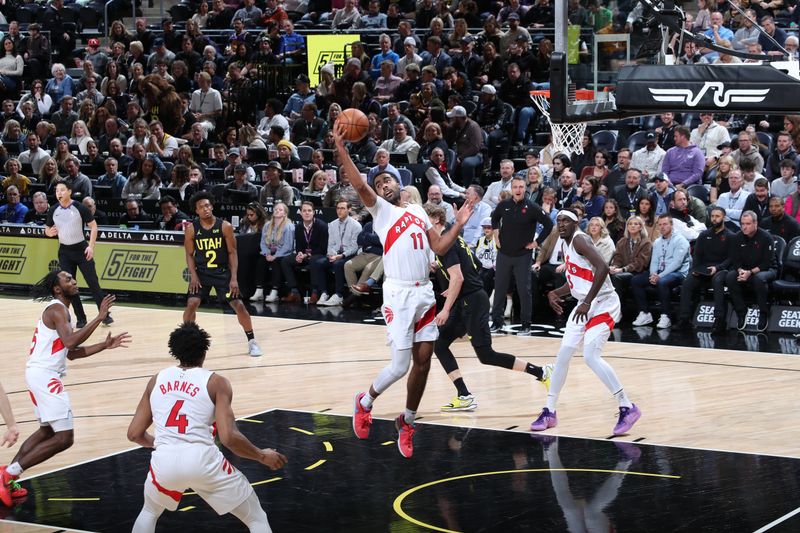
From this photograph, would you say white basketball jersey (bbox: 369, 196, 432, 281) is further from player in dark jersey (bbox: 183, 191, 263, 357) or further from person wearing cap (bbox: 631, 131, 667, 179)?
person wearing cap (bbox: 631, 131, 667, 179)

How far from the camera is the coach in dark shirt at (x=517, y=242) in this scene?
599 inches

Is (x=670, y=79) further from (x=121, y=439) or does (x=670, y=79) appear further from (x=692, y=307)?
(x=692, y=307)

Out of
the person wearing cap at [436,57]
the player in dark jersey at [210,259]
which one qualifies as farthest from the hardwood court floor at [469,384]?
the person wearing cap at [436,57]

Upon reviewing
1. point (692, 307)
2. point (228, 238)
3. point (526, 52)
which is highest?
point (526, 52)

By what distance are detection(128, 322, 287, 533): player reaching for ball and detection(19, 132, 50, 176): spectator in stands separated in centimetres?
1658

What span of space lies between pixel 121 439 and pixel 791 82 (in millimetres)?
6045

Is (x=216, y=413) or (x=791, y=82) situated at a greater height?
(x=791, y=82)

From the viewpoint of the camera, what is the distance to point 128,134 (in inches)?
917

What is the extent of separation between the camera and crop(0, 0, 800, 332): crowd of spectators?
15570 millimetres

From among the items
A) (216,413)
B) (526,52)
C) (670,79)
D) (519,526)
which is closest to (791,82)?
(670,79)

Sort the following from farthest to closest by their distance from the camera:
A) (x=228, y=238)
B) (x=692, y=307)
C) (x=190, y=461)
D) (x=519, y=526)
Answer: (x=692, y=307), (x=228, y=238), (x=519, y=526), (x=190, y=461)

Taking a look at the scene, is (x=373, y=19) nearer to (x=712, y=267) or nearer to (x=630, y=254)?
(x=630, y=254)

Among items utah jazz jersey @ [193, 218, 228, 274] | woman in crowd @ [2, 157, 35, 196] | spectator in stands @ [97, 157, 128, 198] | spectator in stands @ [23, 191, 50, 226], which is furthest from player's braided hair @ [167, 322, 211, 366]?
woman in crowd @ [2, 157, 35, 196]

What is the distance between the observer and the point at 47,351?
900 centimetres
